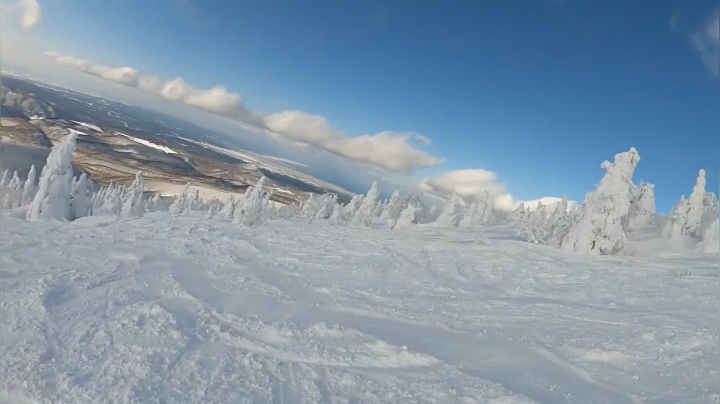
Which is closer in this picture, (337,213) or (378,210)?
(337,213)

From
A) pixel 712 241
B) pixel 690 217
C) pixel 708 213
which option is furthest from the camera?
pixel 708 213

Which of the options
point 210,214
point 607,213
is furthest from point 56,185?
point 607,213

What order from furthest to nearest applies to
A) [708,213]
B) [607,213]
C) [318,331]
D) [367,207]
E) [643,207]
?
[367,207] < [643,207] < [708,213] < [607,213] < [318,331]

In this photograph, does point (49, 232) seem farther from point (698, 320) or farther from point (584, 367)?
point (698, 320)

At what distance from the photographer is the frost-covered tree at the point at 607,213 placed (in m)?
20.4

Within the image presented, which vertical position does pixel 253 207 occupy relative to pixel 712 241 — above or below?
below

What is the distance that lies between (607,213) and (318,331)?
1891 centimetres

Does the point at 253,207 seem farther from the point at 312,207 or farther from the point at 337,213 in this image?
the point at 312,207

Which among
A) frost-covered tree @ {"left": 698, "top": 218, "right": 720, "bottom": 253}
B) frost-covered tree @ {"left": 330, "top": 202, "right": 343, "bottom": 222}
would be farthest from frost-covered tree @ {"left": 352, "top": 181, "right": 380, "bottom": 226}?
frost-covered tree @ {"left": 698, "top": 218, "right": 720, "bottom": 253}

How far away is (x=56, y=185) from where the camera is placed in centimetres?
2162

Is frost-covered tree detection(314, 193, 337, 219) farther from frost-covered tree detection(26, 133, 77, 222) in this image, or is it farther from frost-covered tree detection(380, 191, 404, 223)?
frost-covered tree detection(26, 133, 77, 222)

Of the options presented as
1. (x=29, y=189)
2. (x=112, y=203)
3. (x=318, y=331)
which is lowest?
(x=112, y=203)

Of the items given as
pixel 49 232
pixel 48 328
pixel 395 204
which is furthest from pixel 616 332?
pixel 395 204

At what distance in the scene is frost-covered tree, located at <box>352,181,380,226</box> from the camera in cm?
4881
